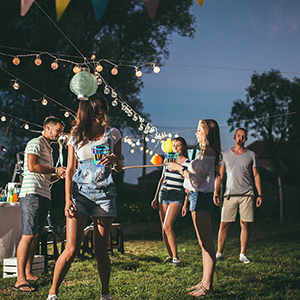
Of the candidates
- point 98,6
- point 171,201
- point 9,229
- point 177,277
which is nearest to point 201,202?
point 177,277

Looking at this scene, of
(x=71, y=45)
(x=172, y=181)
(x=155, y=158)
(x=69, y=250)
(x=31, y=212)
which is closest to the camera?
(x=69, y=250)

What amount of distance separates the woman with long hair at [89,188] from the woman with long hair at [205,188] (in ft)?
2.44

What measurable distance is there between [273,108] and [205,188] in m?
26.3

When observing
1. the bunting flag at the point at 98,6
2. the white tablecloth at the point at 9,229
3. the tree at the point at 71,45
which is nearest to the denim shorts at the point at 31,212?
the white tablecloth at the point at 9,229

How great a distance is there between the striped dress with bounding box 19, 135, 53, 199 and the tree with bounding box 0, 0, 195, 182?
252 inches

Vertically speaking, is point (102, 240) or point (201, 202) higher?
point (201, 202)

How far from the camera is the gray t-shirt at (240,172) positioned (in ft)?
13.6

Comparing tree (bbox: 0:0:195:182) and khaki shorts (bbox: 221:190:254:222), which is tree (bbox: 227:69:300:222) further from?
khaki shorts (bbox: 221:190:254:222)

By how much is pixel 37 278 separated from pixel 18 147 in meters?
9.26

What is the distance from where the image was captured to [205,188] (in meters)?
2.75

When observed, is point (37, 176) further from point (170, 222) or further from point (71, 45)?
point (71, 45)

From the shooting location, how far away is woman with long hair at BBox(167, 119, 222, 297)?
8.83 ft

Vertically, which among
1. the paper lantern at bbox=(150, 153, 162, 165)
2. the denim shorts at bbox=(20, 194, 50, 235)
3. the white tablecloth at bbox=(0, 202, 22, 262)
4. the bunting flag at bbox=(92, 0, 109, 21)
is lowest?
the white tablecloth at bbox=(0, 202, 22, 262)

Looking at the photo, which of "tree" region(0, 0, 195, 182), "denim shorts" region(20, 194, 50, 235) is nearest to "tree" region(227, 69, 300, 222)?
"tree" region(0, 0, 195, 182)
